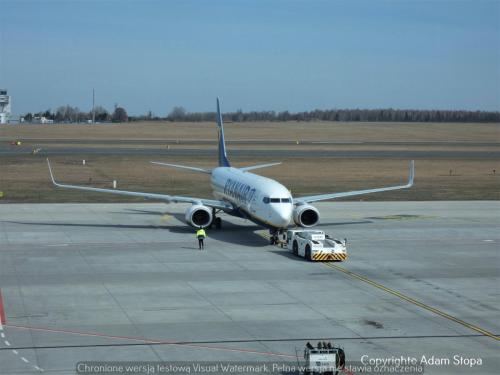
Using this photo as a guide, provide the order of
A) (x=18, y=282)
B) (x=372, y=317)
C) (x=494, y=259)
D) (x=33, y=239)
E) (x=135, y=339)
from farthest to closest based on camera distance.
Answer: (x=33, y=239), (x=494, y=259), (x=18, y=282), (x=372, y=317), (x=135, y=339)

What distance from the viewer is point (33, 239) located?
50.1 metres

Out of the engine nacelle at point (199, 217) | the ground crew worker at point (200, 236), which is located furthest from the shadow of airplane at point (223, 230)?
the ground crew worker at point (200, 236)

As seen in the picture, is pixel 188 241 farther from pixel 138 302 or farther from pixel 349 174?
pixel 349 174

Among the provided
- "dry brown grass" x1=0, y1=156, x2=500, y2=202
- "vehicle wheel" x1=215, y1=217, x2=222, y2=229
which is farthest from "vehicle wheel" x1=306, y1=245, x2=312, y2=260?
"dry brown grass" x1=0, y1=156, x2=500, y2=202

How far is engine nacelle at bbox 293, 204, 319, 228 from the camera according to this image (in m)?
51.2

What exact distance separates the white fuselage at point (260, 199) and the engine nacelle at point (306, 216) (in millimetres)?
2102

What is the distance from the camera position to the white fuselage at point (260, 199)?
46938 millimetres

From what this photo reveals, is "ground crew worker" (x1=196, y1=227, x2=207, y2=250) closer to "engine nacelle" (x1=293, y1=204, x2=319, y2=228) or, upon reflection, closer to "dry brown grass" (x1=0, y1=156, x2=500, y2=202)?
"engine nacelle" (x1=293, y1=204, x2=319, y2=228)

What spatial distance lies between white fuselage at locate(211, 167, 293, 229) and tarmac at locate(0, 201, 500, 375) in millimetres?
1819

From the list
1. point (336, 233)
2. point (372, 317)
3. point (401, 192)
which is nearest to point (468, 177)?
point (401, 192)

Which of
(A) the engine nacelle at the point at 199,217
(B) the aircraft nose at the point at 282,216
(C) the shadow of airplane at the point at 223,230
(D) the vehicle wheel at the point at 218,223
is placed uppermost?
(B) the aircraft nose at the point at 282,216

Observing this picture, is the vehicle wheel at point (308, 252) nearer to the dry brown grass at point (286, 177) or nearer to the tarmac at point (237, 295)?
the tarmac at point (237, 295)

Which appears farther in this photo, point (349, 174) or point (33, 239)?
point (349, 174)

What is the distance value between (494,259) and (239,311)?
19427mm
